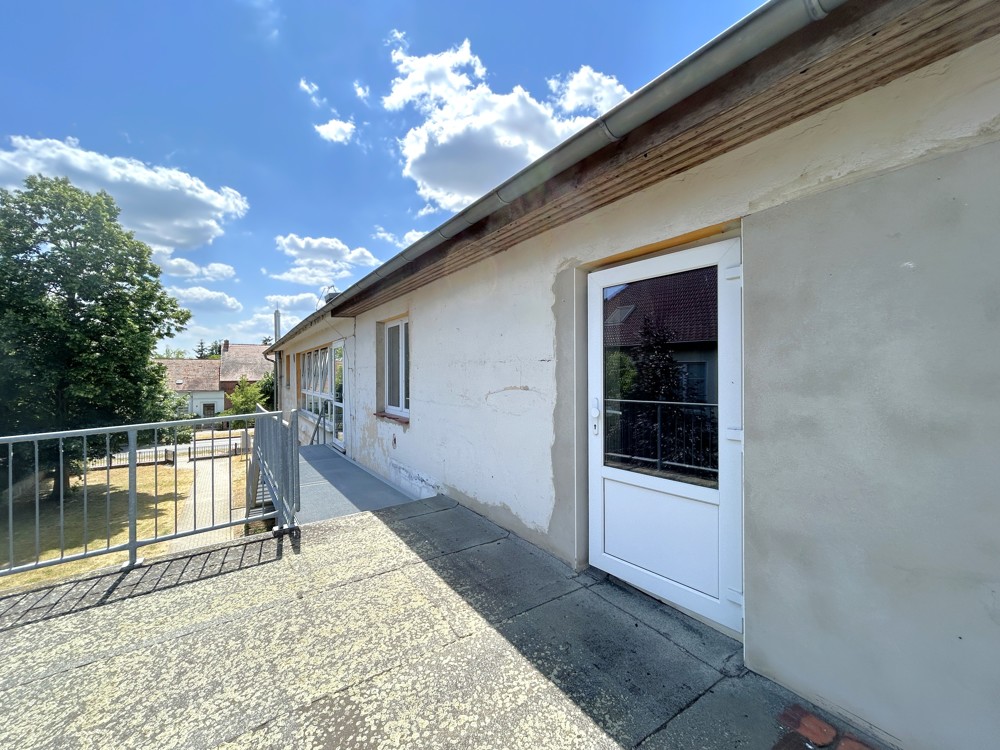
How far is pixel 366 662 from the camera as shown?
2.03m

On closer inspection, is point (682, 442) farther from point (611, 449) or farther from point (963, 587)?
point (963, 587)

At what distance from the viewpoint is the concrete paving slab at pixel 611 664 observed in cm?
173

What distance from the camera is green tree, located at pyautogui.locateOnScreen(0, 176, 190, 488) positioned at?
10758 millimetres

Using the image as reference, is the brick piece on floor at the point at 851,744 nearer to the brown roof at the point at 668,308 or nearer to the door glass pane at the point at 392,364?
the brown roof at the point at 668,308

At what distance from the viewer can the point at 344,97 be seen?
628 cm

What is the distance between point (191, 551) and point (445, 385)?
9.06 feet

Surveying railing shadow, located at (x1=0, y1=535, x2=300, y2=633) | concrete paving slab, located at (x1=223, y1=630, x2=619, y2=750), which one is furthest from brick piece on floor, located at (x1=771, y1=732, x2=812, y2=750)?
railing shadow, located at (x1=0, y1=535, x2=300, y2=633)

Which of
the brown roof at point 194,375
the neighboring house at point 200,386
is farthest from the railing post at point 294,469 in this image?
the brown roof at point 194,375

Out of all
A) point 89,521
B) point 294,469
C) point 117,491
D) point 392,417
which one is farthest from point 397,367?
point 117,491

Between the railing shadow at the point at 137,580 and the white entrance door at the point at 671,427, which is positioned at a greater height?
the white entrance door at the point at 671,427

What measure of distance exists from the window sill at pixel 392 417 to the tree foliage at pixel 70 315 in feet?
36.0

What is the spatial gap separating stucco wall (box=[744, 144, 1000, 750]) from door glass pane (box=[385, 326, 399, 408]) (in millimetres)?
5436

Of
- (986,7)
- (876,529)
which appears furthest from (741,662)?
(986,7)

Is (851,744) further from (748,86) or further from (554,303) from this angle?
(554,303)
